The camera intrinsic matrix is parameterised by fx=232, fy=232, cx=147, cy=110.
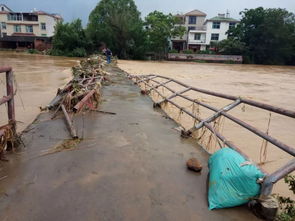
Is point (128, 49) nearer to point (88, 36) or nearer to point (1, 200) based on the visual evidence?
point (88, 36)

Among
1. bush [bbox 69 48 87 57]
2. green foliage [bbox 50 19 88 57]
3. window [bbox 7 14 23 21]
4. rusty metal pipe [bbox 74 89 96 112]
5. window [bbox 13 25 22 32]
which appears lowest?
rusty metal pipe [bbox 74 89 96 112]

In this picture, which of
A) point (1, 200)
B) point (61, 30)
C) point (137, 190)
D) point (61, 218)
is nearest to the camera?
point (61, 218)

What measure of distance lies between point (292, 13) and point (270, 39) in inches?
266

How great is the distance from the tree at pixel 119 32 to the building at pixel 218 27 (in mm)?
14564

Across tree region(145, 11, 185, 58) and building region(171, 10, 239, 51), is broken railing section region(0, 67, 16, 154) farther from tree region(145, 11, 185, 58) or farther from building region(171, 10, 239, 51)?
building region(171, 10, 239, 51)

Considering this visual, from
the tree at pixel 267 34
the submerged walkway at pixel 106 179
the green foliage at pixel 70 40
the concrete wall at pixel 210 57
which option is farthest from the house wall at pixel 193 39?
the submerged walkway at pixel 106 179

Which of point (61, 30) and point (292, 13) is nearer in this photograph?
point (61, 30)

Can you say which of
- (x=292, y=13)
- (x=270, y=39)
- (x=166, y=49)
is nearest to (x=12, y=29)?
(x=166, y=49)

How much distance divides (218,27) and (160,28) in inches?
588

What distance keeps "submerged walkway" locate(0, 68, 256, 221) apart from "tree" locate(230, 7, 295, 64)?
42.1 m

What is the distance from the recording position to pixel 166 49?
130ft

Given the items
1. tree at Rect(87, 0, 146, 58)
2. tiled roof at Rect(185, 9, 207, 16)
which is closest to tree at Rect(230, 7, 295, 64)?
tiled roof at Rect(185, 9, 207, 16)

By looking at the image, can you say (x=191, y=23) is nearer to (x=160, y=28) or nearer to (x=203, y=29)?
(x=203, y=29)

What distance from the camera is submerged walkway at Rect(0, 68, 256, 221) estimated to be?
2039mm
